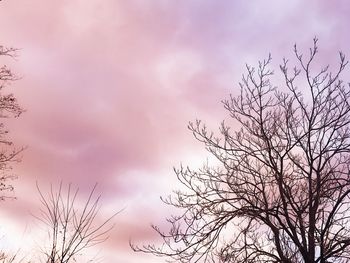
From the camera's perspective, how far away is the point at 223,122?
14.8 metres

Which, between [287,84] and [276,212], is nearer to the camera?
[276,212]

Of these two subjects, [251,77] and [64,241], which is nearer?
[64,241]

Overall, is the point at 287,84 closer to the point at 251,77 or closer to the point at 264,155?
the point at 251,77

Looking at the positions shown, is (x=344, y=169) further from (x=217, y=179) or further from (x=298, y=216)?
(x=217, y=179)

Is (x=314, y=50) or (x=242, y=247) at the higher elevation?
(x=314, y=50)

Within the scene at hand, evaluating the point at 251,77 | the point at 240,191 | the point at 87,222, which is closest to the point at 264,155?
the point at 240,191

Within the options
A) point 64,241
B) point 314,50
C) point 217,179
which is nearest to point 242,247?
point 217,179

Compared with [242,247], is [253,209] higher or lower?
higher

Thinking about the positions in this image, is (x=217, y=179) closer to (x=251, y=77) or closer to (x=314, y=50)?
(x=251, y=77)

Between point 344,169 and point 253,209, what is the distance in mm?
2589

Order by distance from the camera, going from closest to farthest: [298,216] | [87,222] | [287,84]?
[298,216], [87,222], [287,84]

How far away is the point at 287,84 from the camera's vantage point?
589 inches

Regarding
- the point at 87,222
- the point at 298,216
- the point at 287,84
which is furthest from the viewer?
the point at 287,84

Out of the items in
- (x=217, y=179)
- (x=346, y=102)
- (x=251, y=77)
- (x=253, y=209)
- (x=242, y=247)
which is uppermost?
(x=251, y=77)
